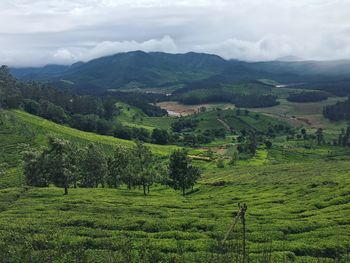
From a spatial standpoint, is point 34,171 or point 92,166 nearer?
point 34,171

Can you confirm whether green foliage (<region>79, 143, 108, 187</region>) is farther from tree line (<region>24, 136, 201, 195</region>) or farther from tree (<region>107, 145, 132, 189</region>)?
tree (<region>107, 145, 132, 189</region>)

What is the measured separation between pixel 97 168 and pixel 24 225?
2555 inches

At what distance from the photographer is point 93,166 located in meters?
133

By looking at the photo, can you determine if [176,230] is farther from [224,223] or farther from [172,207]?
[172,207]

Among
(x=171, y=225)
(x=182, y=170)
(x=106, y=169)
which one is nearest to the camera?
(x=171, y=225)

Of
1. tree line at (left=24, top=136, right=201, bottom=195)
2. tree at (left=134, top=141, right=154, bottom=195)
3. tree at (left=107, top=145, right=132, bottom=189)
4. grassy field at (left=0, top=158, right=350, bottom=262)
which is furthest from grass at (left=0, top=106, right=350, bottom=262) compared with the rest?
tree at (left=107, top=145, right=132, bottom=189)

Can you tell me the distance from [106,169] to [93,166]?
4.31 meters

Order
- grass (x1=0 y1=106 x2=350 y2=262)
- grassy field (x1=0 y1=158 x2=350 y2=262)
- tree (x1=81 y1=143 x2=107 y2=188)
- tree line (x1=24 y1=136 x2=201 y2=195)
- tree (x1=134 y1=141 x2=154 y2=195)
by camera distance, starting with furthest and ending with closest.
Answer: tree (x1=81 y1=143 x2=107 y2=188) < tree (x1=134 y1=141 x2=154 y2=195) < tree line (x1=24 y1=136 x2=201 y2=195) < grassy field (x1=0 y1=158 x2=350 y2=262) < grass (x1=0 y1=106 x2=350 y2=262)

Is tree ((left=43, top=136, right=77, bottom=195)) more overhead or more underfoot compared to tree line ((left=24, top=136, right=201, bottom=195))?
more overhead

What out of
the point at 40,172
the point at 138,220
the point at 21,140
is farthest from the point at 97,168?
the point at 21,140

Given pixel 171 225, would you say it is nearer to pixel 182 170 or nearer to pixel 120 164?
pixel 182 170

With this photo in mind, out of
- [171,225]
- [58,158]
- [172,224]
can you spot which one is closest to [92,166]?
[58,158]

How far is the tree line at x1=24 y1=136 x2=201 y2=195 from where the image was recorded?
11182 cm

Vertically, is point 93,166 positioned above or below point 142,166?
below
